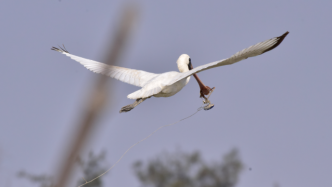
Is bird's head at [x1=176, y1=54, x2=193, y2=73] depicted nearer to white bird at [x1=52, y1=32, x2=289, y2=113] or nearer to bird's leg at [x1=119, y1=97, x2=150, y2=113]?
white bird at [x1=52, y1=32, x2=289, y2=113]

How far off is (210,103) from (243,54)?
5.39 ft

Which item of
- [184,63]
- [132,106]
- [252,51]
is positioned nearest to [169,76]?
[132,106]

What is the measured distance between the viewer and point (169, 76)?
8.94 metres

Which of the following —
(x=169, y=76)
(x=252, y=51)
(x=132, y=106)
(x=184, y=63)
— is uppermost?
(x=184, y=63)

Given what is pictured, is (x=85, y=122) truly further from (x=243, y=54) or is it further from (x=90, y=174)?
(x=90, y=174)

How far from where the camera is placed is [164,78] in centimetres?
891

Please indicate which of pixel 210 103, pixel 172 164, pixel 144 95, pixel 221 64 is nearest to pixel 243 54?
pixel 221 64

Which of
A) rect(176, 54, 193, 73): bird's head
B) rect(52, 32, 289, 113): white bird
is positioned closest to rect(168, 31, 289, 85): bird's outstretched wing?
rect(52, 32, 289, 113): white bird

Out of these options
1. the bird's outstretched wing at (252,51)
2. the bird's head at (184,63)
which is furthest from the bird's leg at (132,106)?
the bird's head at (184,63)

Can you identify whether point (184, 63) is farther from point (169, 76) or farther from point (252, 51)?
point (252, 51)

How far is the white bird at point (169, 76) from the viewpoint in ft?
24.8

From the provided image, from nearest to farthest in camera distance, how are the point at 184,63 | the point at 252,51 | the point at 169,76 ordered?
the point at 252,51 < the point at 169,76 < the point at 184,63

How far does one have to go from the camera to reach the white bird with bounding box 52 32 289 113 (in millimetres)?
7569

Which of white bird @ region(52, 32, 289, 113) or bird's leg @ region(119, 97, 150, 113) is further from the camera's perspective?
bird's leg @ region(119, 97, 150, 113)
